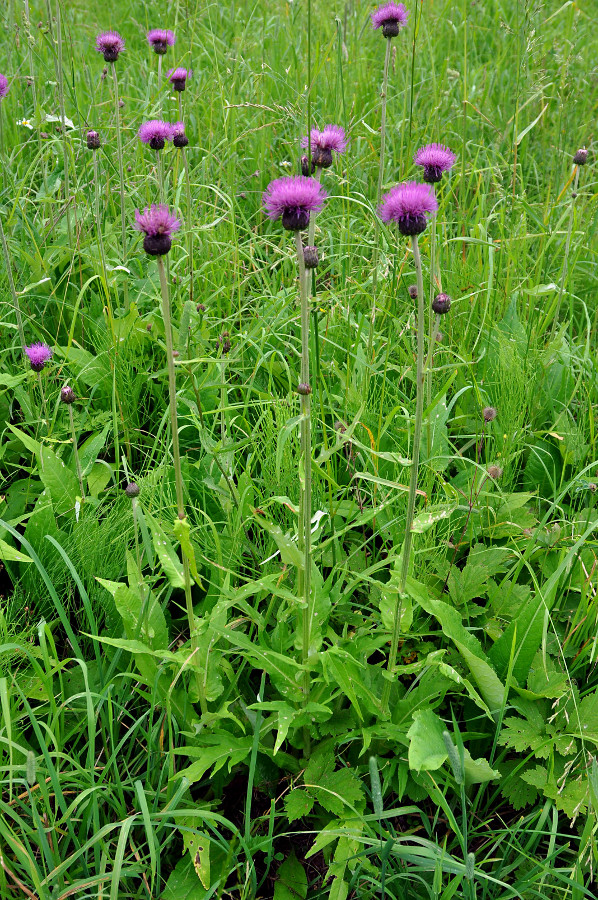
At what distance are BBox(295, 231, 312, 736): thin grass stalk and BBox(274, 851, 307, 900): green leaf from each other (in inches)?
11.4

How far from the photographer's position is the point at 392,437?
1994 mm

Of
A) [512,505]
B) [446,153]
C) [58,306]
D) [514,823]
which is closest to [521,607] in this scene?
[512,505]

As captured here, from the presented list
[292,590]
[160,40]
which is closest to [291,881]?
[292,590]

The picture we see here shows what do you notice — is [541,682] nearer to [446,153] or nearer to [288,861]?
[288,861]

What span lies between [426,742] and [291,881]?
1.19 feet

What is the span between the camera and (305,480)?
4.00 ft

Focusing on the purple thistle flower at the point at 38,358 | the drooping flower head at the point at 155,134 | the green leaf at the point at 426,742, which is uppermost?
the drooping flower head at the point at 155,134

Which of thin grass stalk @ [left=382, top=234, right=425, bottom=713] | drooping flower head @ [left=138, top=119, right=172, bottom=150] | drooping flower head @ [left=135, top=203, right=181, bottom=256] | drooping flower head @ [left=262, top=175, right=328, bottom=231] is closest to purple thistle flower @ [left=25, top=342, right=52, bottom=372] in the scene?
drooping flower head @ [left=138, top=119, right=172, bottom=150]

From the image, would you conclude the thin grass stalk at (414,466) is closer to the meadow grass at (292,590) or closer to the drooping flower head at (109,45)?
the meadow grass at (292,590)

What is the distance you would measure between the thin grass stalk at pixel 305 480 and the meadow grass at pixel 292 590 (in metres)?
0.01

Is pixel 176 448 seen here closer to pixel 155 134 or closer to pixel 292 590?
pixel 292 590

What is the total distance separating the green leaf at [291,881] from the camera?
4.38 ft

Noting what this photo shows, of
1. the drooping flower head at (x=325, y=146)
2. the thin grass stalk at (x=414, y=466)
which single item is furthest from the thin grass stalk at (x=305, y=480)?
the drooping flower head at (x=325, y=146)

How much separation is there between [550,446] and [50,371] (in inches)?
56.9
